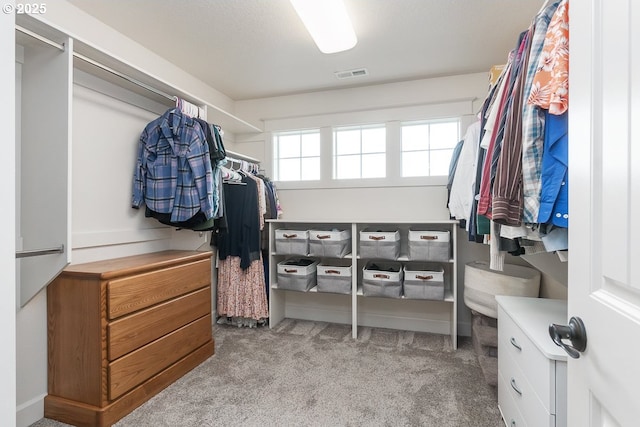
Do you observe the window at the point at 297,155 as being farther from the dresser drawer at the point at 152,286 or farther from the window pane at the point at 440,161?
the dresser drawer at the point at 152,286

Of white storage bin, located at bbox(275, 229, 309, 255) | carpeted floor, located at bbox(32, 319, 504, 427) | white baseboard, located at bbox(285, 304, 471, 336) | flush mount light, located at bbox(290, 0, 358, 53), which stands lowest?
carpeted floor, located at bbox(32, 319, 504, 427)

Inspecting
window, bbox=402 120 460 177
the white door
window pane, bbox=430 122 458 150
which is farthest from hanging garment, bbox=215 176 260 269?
the white door

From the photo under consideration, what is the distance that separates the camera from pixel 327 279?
287cm

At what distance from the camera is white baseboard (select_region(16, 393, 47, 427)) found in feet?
5.21

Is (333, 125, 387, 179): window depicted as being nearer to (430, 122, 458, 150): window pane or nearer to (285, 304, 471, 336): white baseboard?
(430, 122, 458, 150): window pane

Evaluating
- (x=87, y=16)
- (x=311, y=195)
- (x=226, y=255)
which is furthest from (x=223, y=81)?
(x=226, y=255)

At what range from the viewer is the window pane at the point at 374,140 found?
315cm

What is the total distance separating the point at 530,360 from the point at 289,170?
2.71 m

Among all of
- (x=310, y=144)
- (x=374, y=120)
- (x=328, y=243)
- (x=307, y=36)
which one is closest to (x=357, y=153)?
(x=374, y=120)

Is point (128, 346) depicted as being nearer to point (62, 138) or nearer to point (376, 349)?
point (62, 138)

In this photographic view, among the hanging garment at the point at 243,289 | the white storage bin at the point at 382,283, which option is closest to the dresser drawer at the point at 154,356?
the hanging garment at the point at 243,289

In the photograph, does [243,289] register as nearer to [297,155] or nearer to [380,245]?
[380,245]

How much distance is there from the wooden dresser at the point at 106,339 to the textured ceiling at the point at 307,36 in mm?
1571

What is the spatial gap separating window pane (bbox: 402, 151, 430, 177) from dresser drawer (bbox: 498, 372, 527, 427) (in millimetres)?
1866
